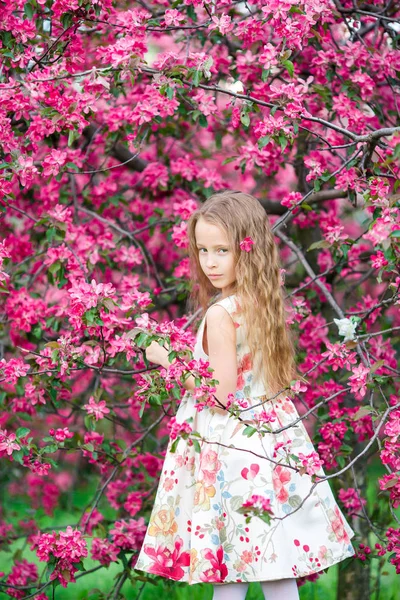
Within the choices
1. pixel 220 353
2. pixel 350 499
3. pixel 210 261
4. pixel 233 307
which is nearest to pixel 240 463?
pixel 220 353

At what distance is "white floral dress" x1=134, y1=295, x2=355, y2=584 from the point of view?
2.18m

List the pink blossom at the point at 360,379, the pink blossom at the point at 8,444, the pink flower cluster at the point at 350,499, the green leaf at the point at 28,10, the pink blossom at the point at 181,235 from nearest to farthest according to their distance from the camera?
the pink blossom at the point at 360,379 < the pink blossom at the point at 8,444 < the green leaf at the point at 28,10 < the pink blossom at the point at 181,235 < the pink flower cluster at the point at 350,499

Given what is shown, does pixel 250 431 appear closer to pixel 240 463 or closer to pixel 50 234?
pixel 240 463

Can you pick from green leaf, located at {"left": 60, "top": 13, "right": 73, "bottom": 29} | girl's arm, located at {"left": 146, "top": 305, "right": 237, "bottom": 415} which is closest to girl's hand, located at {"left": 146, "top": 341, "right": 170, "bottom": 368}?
girl's arm, located at {"left": 146, "top": 305, "right": 237, "bottom": 415}

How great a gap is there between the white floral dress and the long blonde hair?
33mm

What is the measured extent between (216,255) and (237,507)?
0.68m

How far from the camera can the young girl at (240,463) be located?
2188 millimetres

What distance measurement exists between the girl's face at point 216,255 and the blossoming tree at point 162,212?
0.20 m

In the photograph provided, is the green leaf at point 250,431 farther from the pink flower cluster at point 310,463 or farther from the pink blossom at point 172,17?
the pink blossom at point 172,17

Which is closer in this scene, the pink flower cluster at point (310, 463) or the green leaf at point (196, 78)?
the pink flower cluster at point (310, 463)

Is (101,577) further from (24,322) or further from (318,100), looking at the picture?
(318,100)

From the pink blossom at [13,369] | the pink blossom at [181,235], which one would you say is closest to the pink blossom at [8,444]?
the pink blossom at [13,369]

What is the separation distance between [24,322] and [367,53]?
4.91 feet

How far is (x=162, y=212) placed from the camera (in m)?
3.30
